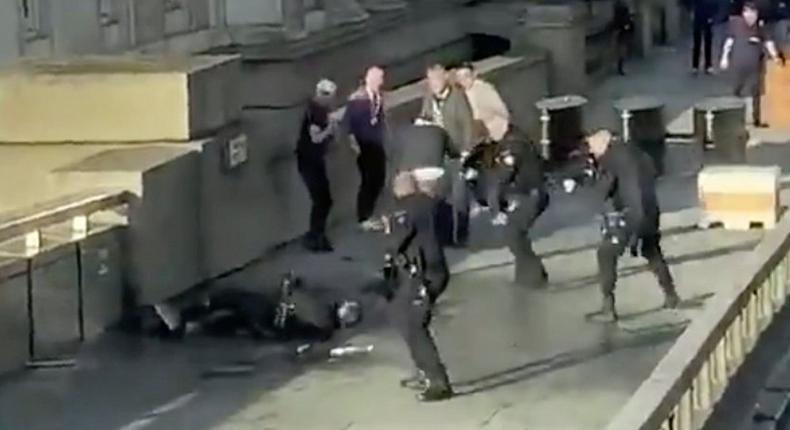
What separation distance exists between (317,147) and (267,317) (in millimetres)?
3572

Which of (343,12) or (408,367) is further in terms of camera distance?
(343,12)

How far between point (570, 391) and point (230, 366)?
2.63m

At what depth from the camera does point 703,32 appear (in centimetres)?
Result: 4241

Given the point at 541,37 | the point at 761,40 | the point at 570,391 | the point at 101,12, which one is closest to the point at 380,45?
the point at 541,37

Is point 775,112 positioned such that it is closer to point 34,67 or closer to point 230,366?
point 34,67

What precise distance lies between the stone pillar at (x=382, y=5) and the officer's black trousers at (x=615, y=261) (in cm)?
1811

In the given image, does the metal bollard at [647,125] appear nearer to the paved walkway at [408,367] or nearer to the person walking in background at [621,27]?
the paved walkway at [408,367]

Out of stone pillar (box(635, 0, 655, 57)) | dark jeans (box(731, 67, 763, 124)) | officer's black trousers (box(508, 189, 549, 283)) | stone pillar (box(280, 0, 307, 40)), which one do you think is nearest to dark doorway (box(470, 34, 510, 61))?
stone pillar (box(635, 0, 655, 57))

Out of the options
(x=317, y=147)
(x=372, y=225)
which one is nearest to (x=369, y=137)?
(x=317, y=147)

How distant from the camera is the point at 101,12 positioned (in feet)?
89.7

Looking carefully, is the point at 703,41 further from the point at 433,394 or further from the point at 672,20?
the point at 433,394

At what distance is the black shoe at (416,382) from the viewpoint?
15.5 meters

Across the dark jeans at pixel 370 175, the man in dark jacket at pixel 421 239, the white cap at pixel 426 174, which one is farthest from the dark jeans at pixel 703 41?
the man in dark jacket at pixel 421 239

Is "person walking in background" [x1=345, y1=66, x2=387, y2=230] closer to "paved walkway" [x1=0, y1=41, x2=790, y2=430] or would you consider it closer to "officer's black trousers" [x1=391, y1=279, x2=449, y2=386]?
"paved walkway" [x1=0, y1=41, x2=790, y2=430]
